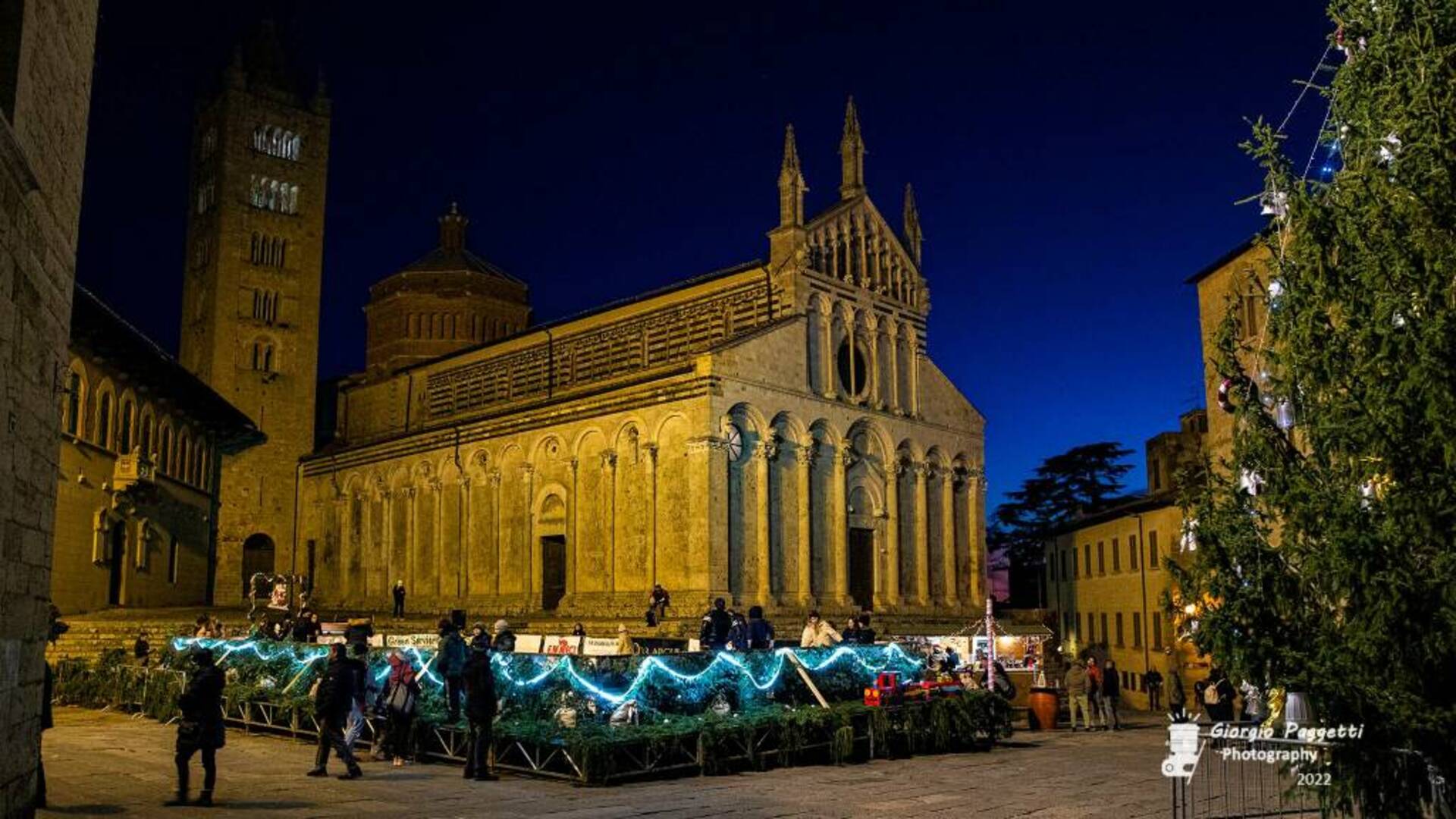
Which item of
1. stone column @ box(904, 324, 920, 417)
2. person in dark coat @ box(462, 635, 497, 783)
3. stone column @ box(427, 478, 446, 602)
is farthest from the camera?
stone column @ box(427, 478, 446, 602)

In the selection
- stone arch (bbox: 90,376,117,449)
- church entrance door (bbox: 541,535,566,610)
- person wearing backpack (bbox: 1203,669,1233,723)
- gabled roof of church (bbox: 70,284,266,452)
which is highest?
gabled roof of church (bbox: 70,284,266,452)

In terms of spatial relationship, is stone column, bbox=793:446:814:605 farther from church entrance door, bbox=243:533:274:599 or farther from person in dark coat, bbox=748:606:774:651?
church entrance door, bbox=243:533:274:599

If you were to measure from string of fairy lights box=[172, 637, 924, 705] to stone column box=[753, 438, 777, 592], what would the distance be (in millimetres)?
Result: 16440

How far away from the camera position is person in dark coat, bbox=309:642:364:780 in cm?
1370

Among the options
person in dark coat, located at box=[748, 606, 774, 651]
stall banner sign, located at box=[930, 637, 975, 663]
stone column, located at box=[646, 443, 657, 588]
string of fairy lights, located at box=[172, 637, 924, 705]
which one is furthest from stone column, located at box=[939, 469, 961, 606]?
string of fairy lights, located at box=[172, 637, 924, 705]

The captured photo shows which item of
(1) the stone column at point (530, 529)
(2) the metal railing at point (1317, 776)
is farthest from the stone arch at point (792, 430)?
(2) the metal railing at point (1317, 776)

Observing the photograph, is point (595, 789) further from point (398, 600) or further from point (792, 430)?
point (398, 600)

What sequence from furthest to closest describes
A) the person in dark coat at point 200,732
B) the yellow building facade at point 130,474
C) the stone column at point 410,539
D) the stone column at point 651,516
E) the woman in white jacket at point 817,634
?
the stone column at point 410,539
the stone column at point 651,516
the yellow building facade at point 130,474
the woman in white jacket at point 817,634
the person in dark coat at point 200,732

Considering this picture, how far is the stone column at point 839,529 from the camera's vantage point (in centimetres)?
3850

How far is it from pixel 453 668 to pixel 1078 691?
1308 centimetres

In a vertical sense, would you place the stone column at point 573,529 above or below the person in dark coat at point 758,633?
above

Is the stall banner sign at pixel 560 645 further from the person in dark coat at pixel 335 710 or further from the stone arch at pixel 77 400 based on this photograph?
the stone arch at pixel 77 400

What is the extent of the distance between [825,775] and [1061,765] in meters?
3.71

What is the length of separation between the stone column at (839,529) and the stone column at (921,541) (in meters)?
3.74
